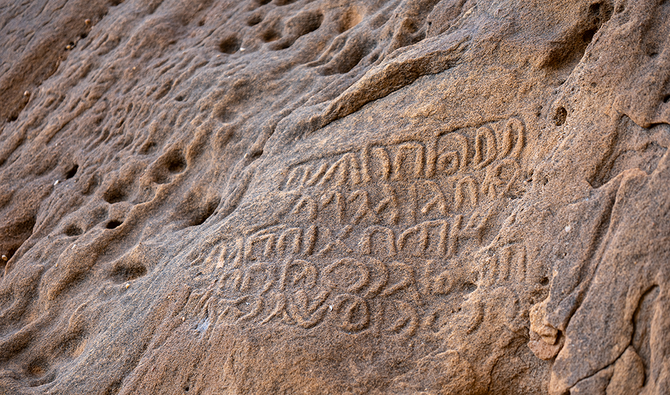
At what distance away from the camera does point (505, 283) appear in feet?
5.46

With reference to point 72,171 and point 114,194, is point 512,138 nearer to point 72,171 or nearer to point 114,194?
point 114,194

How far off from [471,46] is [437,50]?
0.43 feet

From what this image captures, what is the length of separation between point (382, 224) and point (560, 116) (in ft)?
2.32

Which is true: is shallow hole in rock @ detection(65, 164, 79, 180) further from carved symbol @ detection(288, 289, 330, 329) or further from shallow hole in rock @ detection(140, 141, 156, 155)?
Result: carved symbol @ detection(288, 289, 330, 329)

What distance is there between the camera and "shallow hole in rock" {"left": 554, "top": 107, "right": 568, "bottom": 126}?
71.1 inches

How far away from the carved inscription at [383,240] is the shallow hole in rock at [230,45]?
1.55m

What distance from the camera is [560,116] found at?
5.95 ft

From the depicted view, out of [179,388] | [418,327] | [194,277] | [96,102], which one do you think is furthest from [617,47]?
[96,102]

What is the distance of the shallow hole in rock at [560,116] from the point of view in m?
1.81

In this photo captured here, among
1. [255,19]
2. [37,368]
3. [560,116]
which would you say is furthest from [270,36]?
[37,368]

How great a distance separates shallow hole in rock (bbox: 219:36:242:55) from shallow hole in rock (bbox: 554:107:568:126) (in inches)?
83.3

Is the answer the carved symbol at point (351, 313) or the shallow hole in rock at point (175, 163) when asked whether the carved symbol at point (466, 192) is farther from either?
the shallow hole in rock at point (175, 163)

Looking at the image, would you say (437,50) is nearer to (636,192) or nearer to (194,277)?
(636,192)

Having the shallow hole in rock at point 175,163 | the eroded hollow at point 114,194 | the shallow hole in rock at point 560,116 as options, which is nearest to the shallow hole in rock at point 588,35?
the shallow hole in rock at point 560,116
